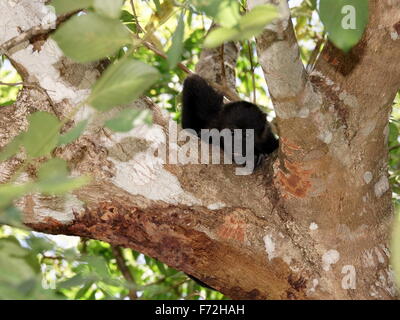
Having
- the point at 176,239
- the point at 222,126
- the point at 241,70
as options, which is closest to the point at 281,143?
the point at 176,239

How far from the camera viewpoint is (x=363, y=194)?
1.64 m

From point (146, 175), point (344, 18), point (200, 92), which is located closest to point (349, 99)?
point (146, 175)

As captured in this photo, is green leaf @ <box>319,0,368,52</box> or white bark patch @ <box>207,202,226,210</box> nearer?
green leaf @ <box>319,0,368,52</box>

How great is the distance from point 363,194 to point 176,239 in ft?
1.84

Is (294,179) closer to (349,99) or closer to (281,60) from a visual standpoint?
(349,99)

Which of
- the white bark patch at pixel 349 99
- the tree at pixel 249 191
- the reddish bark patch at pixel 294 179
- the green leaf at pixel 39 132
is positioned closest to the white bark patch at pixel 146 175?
the tree at pixel 249 191

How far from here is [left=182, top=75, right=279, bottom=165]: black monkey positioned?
2294 millimetres

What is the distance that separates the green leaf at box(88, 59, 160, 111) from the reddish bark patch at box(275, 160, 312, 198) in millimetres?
953

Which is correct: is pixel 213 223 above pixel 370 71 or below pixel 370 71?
below

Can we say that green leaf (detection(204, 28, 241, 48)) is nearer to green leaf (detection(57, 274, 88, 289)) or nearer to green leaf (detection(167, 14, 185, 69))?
green leaf (detection(167, 14, 185, 69))

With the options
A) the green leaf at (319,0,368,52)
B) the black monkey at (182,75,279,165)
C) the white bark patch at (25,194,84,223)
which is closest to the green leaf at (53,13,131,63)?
the green leaf at (319,0,368,52)

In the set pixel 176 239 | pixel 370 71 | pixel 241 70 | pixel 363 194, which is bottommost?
pixel 241 70
